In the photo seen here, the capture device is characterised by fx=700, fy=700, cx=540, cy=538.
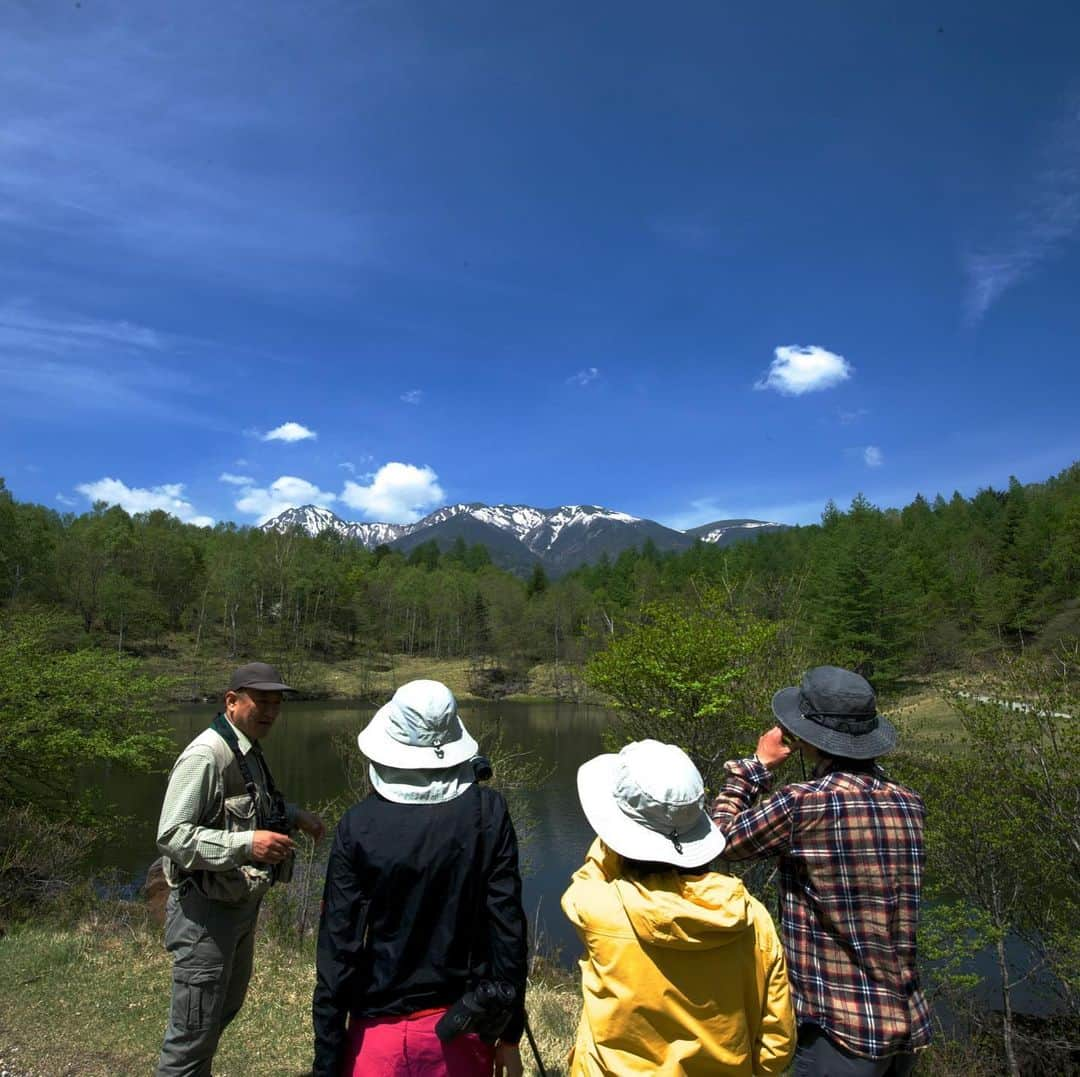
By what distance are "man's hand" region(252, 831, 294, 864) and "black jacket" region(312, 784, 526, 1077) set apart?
100 centimetres

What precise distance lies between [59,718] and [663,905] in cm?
1193

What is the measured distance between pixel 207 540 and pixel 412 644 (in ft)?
99.5

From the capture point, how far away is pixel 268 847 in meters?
3.01

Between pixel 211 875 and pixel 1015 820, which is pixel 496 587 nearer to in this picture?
pixel 1015 820

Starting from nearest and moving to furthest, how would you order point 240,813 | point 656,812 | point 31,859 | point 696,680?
point 656,812
point 240,813
point 31,859
point 696,680

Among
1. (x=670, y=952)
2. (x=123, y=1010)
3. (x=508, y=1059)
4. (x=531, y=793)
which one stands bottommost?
(x=531, y=793)

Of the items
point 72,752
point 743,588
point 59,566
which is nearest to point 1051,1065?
point 743,588

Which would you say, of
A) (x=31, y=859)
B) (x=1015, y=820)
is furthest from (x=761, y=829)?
(x=31, y=859)

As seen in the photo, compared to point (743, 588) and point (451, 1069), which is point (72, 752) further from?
point (743, 588)

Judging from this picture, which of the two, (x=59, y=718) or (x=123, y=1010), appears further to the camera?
(x=59, y=718)

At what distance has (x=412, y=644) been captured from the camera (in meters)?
74.4

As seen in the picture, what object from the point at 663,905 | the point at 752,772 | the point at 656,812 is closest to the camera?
the point at 663,905

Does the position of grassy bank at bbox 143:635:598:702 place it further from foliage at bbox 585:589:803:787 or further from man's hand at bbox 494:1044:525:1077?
man's hand at bbox 494:1044:525:1077

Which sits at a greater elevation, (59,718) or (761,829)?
Result: (761,829)
